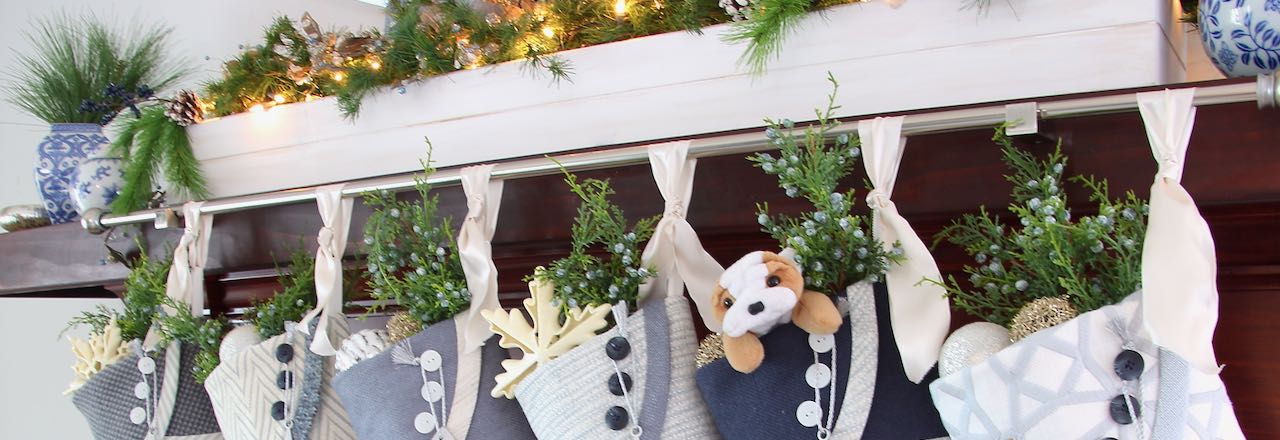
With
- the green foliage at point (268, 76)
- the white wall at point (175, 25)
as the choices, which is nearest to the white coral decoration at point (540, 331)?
the green foliage at point (268, 76)

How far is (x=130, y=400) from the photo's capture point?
1378 mm

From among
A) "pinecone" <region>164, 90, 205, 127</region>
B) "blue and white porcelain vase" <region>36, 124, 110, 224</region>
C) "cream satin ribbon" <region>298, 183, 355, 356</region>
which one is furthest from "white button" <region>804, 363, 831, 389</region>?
"blue and white porcelain vase" <region>36, 124, 110, 224</region>

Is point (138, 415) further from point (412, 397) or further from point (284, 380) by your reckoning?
point (412, 397)

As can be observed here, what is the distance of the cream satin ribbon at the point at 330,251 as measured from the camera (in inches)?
48.5

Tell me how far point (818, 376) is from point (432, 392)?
15.8 inches

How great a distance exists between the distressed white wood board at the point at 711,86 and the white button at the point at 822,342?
8.9 inches

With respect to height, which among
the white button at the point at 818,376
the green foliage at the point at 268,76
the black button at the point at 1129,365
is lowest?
the white button at the point at 818,376

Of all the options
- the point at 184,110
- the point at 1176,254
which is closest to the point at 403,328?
the point at 184,110

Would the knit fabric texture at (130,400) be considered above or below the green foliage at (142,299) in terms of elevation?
below

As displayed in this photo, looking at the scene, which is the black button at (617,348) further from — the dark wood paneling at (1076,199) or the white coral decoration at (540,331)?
the dark wood paneling at (1076,199)

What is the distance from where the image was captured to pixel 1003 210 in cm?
94

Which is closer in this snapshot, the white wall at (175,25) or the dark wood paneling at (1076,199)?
the dark wood paneling at (1076,199)

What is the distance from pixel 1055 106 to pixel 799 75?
257mm

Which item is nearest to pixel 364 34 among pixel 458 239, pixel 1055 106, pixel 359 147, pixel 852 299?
pixel 359 147
